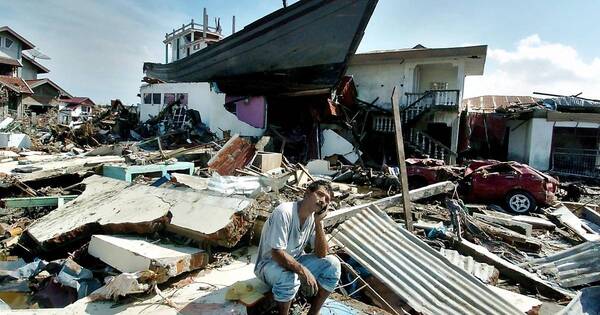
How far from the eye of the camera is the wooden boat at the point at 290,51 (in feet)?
33.4

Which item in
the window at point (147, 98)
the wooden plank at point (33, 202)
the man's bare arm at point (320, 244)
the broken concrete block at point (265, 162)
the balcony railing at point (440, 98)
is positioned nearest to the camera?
the man's bare arm at point (320, 244)

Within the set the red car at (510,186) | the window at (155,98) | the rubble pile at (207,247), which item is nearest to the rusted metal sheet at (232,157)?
the rubble pile at (207,247)

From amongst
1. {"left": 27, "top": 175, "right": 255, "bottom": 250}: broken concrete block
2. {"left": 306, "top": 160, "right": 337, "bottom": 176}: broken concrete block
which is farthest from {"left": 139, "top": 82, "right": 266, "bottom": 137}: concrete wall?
{"left": 27, "top": 175, "right": 255, "bottom": 250}: broken concrete block

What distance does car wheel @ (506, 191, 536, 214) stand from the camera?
8703 millimetres

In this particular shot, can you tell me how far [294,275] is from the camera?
9.05 feet

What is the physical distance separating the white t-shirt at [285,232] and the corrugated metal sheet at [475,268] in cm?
239

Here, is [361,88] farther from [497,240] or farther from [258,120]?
[497,240]

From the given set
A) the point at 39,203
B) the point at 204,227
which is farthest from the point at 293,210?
the point at 39,203

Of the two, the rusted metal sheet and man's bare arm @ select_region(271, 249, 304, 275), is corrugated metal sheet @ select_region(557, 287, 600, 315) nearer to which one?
man's bare arm @ select_region(271, 249, 304, 275)

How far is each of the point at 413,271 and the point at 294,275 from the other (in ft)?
5.62

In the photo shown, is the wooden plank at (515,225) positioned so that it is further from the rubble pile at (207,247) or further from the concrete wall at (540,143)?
the concrete wall at (540,143)

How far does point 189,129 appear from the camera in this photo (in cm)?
1622

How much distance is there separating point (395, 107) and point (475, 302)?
273 cm

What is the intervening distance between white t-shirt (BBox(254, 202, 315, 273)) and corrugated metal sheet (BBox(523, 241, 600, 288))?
3.85 metres
